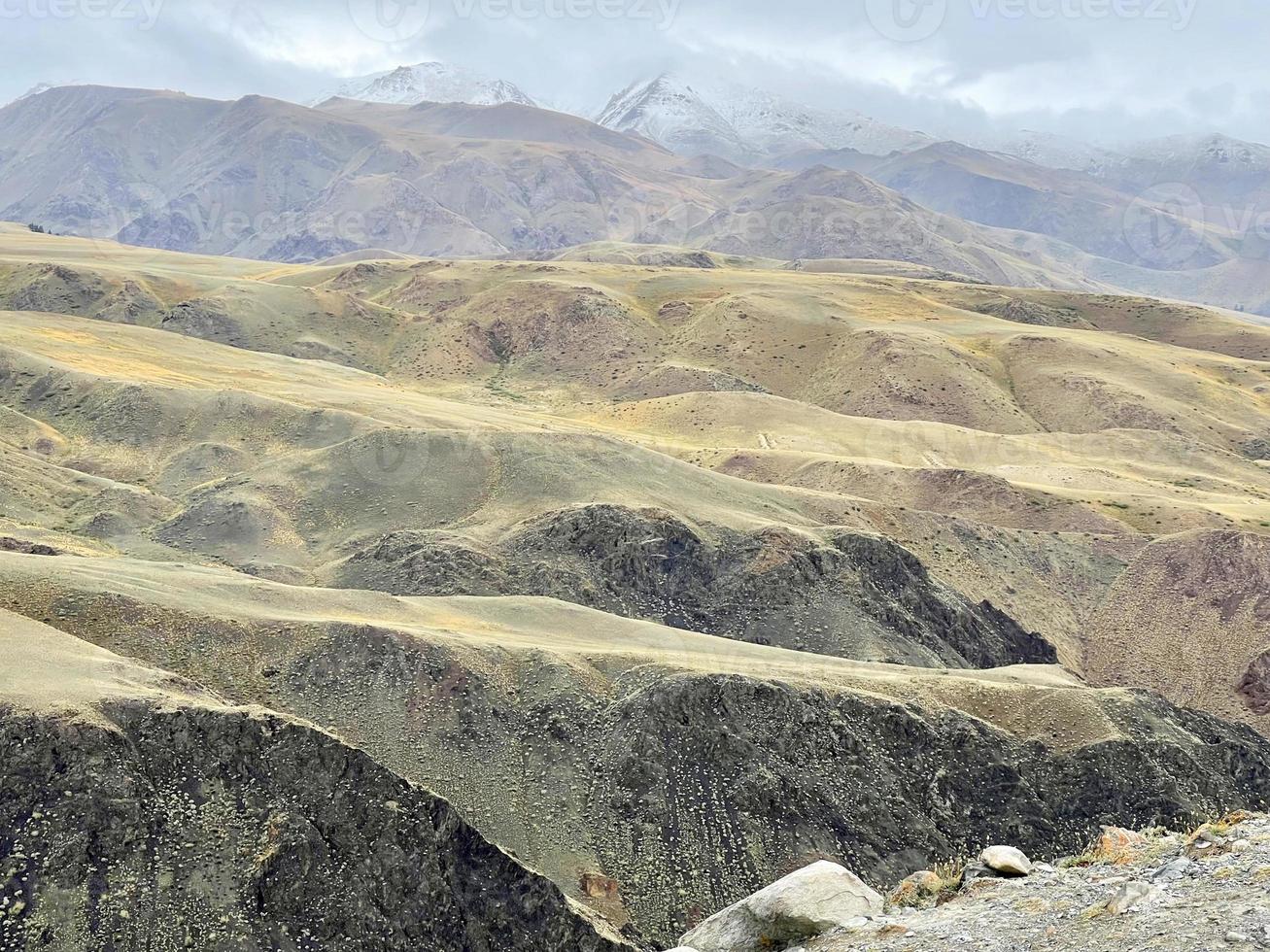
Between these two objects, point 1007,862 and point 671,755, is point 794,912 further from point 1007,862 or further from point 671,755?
point 671,755

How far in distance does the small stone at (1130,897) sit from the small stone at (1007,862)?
301cm

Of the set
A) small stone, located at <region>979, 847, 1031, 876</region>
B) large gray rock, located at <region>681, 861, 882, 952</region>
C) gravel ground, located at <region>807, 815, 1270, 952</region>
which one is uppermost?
gravel ground, located at <region>807, 815, 1270, 952</region>

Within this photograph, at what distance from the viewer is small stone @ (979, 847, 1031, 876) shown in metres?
19.5

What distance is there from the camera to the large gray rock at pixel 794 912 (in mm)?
19094

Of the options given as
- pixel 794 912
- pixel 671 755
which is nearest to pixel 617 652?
pixel 671 755

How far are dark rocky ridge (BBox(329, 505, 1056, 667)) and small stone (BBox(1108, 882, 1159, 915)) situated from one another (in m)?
41.6

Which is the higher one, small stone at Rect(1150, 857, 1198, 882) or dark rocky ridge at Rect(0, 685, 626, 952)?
small stone at Rect(1150, 857, 1198, 882)

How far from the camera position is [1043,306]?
542 ft

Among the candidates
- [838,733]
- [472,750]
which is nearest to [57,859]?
[472,750]

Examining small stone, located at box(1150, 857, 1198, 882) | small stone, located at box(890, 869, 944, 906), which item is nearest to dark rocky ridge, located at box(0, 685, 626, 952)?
small stone, located at box(890, 869, 944, 906)

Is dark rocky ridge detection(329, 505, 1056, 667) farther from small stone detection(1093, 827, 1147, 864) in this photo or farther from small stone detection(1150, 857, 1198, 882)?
small stone detection(1150, 857, 1198, 882)

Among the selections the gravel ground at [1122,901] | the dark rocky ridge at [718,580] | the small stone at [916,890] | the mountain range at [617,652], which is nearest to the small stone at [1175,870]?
the gravel ground at [1122,901]

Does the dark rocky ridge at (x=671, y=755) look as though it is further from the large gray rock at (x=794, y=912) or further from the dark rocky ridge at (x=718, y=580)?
the large gray rock at (x=794, y=912)

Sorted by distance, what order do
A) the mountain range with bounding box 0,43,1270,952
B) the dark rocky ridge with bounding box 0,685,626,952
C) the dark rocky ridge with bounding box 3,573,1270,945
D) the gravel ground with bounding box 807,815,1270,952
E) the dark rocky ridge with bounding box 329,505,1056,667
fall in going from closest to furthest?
the gravel ground with bounding box 807,815,1270,952 < the dark rocky ridge with bounding box 0,685,626,952 < the mountain range with bounding box 0,43,1270,952 < the dark rocky ridge with bounding box 3,573,1270,945 < the dark rocky ridge with bounding box 329,505,1056,667
